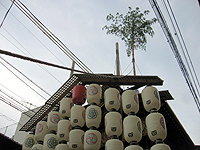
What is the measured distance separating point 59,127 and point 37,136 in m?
1.94

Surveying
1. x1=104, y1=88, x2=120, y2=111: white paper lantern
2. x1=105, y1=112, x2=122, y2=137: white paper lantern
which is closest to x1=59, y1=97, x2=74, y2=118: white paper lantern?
x1=104, y1=88, x2=120, y2=111: white paper lantern

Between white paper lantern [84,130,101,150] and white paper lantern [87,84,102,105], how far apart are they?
1459mm

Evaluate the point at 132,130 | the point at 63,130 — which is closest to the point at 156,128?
the point at 132,130

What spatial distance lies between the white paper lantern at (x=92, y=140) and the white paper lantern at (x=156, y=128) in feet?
7.07

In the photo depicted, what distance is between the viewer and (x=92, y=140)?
7652 millimetres

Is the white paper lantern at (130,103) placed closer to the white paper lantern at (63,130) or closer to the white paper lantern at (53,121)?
the white paper lantern at (63,130)

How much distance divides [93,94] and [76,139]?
2151 millimetres

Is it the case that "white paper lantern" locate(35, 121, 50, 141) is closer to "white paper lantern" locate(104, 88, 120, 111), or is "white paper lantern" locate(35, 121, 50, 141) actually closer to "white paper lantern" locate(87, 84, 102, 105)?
"white paper lantern" locate(87, 84, 102, 105)

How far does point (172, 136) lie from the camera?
11859 mm

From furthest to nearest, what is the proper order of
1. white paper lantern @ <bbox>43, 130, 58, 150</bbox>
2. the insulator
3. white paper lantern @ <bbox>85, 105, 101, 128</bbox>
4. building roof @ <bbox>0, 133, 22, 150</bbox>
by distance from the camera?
building roof @ <bbox>0, 133, 22, 150</bbox>
the insulator
white paper lantern @ <bbox>43, 130, 58, 150</bbox>
white paper lantern @ <bbox>85, 105, 101, 128</bbox>

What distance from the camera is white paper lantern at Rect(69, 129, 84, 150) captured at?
7926mm

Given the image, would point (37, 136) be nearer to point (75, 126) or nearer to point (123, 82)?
point (75, 126)

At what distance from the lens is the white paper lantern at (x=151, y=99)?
7.71m

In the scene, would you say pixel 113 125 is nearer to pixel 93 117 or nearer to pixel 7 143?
pixel 93 117
